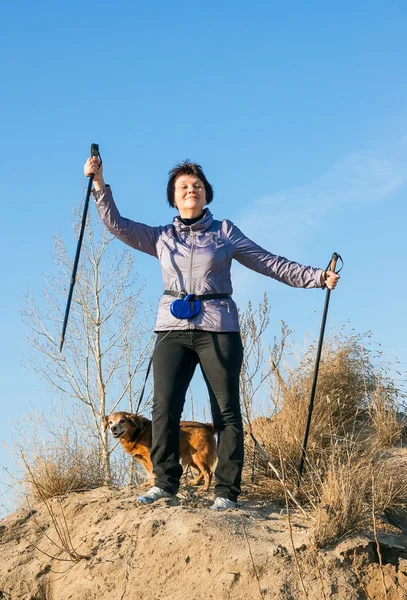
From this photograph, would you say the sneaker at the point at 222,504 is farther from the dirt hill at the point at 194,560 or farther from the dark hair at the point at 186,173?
the dark hair at the point at 186,173

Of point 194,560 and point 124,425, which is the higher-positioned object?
point 124,425

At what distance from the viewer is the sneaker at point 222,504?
537cm

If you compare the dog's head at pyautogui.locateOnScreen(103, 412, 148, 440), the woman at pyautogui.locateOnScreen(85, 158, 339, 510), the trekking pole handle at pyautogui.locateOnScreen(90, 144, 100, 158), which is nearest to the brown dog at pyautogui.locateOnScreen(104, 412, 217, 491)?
the dog's head at pyautogui.locateOnScreen(103, 412, 148, 440)

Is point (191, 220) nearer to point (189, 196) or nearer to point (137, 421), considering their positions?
point (189, 196)

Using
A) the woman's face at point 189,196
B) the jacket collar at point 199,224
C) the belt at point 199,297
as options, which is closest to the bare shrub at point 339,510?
the belt at point 199,297

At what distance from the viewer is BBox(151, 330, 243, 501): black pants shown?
211 inches

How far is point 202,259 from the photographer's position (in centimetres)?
550

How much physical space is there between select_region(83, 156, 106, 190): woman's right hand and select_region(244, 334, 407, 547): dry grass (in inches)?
110

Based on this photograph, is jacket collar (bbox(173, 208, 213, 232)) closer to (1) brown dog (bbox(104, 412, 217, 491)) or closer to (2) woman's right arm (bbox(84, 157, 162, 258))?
(2) woman's right arm (bbox(84, 157, 162, 258))

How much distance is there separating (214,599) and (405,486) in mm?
2677

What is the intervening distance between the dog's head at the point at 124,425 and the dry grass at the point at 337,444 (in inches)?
47.9

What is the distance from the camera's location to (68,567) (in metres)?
5.33

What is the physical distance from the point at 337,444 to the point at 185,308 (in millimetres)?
2906

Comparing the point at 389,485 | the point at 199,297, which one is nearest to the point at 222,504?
the point at 199,297
